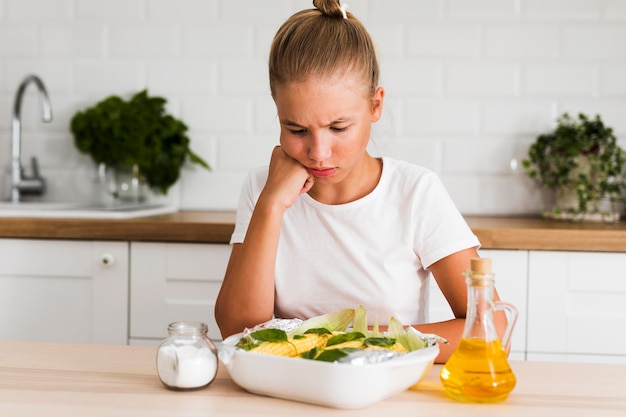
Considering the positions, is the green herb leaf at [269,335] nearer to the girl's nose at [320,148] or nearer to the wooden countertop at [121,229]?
the girl's nose at [320,148]

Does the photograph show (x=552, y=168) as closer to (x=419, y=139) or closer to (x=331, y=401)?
(x=419, y=139)

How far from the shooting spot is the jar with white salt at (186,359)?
0.92 m

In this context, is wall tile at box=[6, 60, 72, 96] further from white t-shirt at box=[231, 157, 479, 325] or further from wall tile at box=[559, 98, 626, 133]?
wall tile at box=[559, 98, 626, 133]

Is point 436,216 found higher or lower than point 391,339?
higher

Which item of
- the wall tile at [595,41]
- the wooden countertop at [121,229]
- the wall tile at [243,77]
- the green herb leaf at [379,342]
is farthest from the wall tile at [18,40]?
the green herb leaf at [379,342]

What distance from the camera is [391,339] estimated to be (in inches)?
37.9

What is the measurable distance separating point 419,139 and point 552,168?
449 mm

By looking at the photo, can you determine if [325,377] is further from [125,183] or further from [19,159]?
[19,159]

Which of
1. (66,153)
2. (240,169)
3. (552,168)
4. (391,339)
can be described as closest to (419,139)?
(552,168)

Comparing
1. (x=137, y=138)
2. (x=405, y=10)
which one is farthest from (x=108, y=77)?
(x=405, y=10)

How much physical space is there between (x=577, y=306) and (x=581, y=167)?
22.2 inches

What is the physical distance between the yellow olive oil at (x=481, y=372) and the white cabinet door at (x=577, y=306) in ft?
→ 3.94

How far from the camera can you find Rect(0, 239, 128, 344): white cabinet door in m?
2.12

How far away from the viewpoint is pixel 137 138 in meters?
2.61
